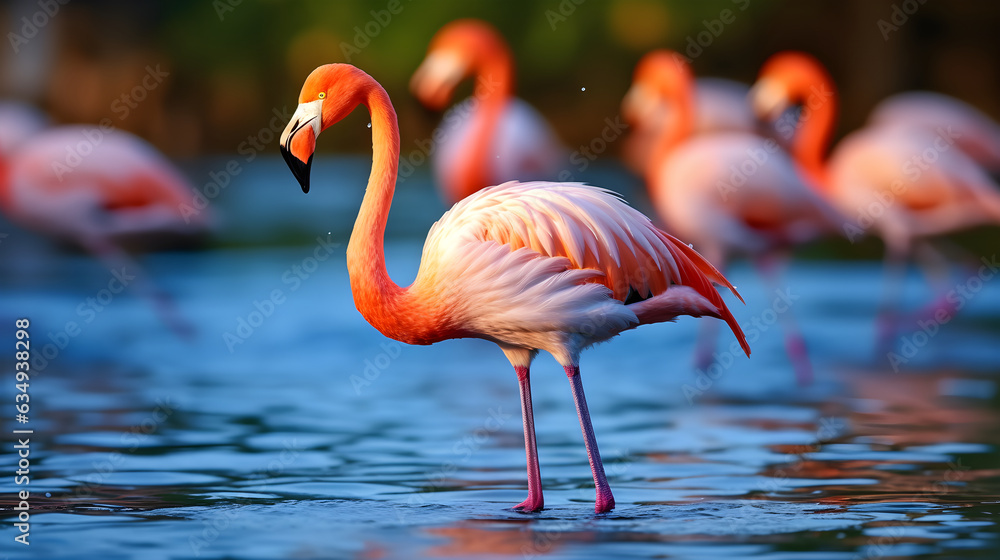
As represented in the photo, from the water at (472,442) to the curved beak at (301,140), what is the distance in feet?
3.51

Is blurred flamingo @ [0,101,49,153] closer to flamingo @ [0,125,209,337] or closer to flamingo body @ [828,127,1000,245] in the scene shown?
flamingo @ [0,125,209,337]

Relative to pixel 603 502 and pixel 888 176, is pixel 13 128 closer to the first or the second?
pixel 888 176

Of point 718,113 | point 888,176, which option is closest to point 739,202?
point 888,176

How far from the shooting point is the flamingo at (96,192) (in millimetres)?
9203

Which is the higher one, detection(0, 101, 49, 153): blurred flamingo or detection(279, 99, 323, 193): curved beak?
detection(0, 101, 49, 153): blurred flamingo

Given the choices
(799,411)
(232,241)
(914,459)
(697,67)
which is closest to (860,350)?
(799,411)

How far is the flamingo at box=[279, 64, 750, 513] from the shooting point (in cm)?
442

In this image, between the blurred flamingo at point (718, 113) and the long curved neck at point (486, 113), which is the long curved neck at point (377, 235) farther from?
the blurred flamingo at point (718, 113)

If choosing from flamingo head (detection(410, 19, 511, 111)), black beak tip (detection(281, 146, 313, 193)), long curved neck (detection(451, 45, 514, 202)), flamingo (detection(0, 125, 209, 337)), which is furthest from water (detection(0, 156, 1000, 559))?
flamingo head (detection(410, 19, 511, 111))

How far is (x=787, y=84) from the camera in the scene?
923 centimetres

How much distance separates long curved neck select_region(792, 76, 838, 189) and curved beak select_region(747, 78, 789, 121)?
13 cm

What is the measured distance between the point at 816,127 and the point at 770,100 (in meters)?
→ 0.35

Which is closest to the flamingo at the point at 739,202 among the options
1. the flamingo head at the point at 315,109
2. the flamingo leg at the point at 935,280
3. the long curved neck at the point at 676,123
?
the long curved neck at the point at 676,123

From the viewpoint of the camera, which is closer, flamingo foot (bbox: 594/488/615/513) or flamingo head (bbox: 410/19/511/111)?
flamingo foot (bbox: 594/488/615/513)
